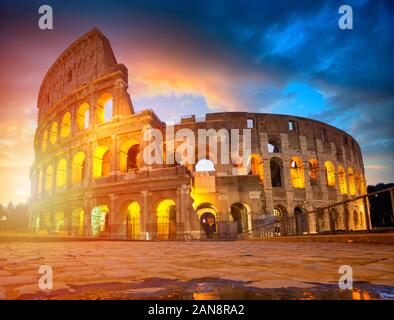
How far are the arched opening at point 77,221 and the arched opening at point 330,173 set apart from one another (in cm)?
2399

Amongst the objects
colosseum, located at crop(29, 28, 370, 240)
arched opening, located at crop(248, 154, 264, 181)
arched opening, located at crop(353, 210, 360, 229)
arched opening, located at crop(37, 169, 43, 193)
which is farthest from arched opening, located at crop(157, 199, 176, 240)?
arched opening, located at crop(353, 210, 360, 229)

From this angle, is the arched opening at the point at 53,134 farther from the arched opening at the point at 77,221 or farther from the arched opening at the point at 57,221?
the arched opening at the point at 77,221

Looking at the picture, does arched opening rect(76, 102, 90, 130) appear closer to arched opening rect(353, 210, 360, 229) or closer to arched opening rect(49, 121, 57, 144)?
arched opening rect(49, 121, 57, 144)

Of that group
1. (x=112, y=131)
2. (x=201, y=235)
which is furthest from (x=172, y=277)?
(x=112, y=131)

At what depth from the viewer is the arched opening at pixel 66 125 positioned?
2606 cm

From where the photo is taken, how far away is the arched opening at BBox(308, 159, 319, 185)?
88.5 ft

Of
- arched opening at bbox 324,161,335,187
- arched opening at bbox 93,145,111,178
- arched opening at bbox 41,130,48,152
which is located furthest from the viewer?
arched opening at bbox 41,130,48,152

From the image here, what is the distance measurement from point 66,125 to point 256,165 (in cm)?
1914

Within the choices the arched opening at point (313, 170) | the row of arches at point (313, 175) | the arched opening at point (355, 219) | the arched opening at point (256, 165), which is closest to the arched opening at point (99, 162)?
the arched opening at point (256, 165)

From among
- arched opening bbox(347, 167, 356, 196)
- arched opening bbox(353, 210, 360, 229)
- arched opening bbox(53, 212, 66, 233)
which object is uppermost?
arched opening bbox(347, 167, 356, 196)

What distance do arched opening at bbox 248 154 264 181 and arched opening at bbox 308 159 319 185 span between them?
5.48 meters

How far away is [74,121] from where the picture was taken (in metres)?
24.5

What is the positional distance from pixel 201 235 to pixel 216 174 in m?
7.56
